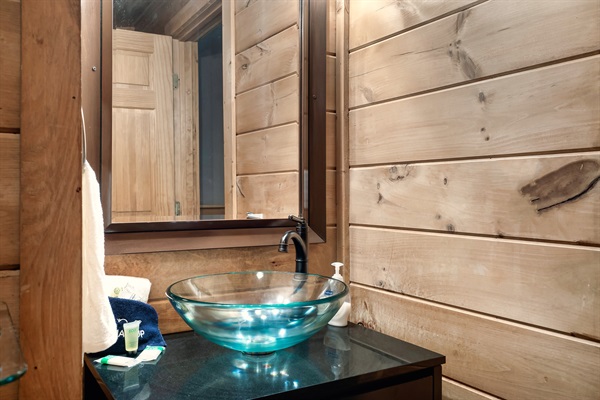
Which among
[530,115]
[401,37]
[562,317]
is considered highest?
[401,37]

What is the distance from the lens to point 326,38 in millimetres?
1567

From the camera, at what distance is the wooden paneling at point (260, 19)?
1.46 m

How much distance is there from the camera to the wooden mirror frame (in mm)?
1232

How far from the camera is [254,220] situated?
145 cm

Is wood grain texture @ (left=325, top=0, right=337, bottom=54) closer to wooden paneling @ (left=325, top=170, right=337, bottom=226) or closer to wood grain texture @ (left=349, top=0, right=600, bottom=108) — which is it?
wood grain texture @ (left=349, top=0, right=600, bottom=108)

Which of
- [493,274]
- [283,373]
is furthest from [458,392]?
[283,373]

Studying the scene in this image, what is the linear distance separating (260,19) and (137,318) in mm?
921

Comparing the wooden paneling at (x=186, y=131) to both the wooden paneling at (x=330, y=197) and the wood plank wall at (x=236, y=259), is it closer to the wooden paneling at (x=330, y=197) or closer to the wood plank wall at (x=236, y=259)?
the wood plank wall at (x=236, y=259)

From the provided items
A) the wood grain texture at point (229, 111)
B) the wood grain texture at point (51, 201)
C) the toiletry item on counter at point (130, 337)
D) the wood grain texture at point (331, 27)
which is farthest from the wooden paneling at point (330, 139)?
the wood grain texture at point (51, 201)

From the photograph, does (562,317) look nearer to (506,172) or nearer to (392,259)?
(506,172)

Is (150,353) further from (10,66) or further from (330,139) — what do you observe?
(330,139)

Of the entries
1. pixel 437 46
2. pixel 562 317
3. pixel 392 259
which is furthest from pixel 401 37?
pixel 562 317

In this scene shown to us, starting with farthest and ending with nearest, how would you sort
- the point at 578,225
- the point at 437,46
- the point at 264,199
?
1. the point at 264,199
2. the point at 437,46
3. the point at 578,225

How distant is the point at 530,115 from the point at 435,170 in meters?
0.28
